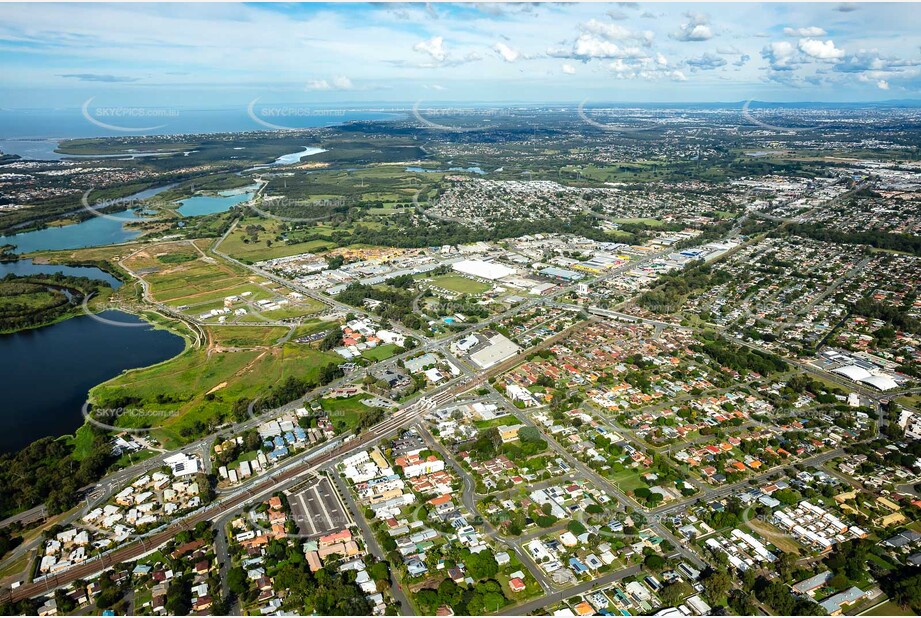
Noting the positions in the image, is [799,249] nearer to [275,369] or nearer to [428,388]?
[428,388]

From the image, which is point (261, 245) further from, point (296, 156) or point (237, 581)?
point (296, 156)

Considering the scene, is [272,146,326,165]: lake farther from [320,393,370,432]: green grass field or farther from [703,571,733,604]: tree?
[703,571,733,604]: tree

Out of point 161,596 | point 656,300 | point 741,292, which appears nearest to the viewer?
point 161,596

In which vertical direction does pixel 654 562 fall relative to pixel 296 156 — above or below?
below

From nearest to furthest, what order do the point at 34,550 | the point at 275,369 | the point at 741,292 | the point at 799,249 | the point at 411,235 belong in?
the point at 34,550, the point at 275,369, the point at 741,292, the point at 799,249, the point at 411,235

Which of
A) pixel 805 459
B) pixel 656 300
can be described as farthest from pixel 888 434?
pixel 656 300

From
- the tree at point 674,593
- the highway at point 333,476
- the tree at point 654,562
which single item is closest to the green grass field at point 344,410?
the highway at point 333,476

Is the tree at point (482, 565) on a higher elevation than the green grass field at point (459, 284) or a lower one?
lower

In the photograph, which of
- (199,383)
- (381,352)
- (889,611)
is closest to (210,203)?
(199,383)

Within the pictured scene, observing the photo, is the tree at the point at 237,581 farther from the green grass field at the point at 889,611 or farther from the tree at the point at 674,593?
the green grass field at the point at 889,611
